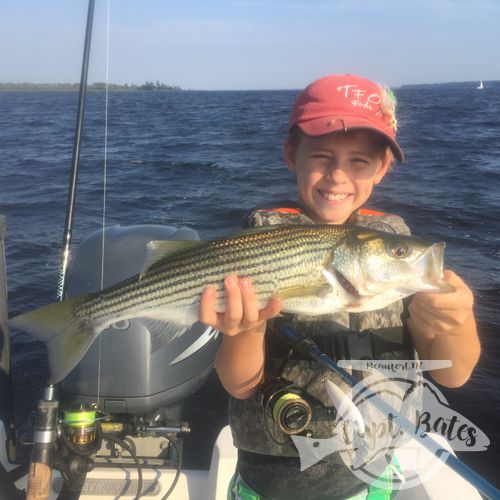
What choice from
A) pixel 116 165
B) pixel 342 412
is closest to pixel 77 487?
pixel 342 412

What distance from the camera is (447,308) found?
9.50 feet

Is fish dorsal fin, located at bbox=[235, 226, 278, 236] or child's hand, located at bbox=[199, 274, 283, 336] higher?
fish dorsal fin, located at bbox=[235, 226, 278, 236]

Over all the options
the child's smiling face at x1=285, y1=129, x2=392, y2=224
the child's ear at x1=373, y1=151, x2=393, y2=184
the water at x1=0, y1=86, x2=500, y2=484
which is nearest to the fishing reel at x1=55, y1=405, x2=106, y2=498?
the water at x1=0, y1=86, x2=500, y2=484

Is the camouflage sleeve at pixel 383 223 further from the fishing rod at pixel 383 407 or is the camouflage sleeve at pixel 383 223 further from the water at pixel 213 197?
the water at pixel 213 197

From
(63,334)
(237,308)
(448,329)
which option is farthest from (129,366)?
(448,329)

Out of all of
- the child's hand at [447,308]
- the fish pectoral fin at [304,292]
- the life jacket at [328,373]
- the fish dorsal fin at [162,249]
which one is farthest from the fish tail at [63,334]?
the child's hand at [447,308]

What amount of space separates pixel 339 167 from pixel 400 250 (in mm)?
787

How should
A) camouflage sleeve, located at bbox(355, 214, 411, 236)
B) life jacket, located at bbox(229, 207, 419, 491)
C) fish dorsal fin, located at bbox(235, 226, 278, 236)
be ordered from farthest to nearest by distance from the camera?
camouflage sleeve, located at bbox(355, 214, 411, 236), life jacket, located at bbox(229, 207, 419, 491), fish dorsal fin, located at bbox(235, 226, 278, 236)

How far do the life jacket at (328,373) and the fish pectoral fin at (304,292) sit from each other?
Result: 65 centimetres

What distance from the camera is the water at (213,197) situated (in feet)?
31.1

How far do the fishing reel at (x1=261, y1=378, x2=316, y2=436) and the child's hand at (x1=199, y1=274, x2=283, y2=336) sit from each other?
53cm

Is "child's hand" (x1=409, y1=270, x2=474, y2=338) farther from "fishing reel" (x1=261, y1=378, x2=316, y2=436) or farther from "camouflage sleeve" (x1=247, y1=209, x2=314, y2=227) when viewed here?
"camouflage sleeve" (x1=247, y1=209, x2=314, y2=227)

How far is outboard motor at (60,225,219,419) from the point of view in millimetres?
4988

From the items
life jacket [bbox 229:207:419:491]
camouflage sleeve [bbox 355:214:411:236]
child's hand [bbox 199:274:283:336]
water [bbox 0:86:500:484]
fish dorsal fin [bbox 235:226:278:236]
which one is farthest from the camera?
water [bbox 0:86:500:484]
